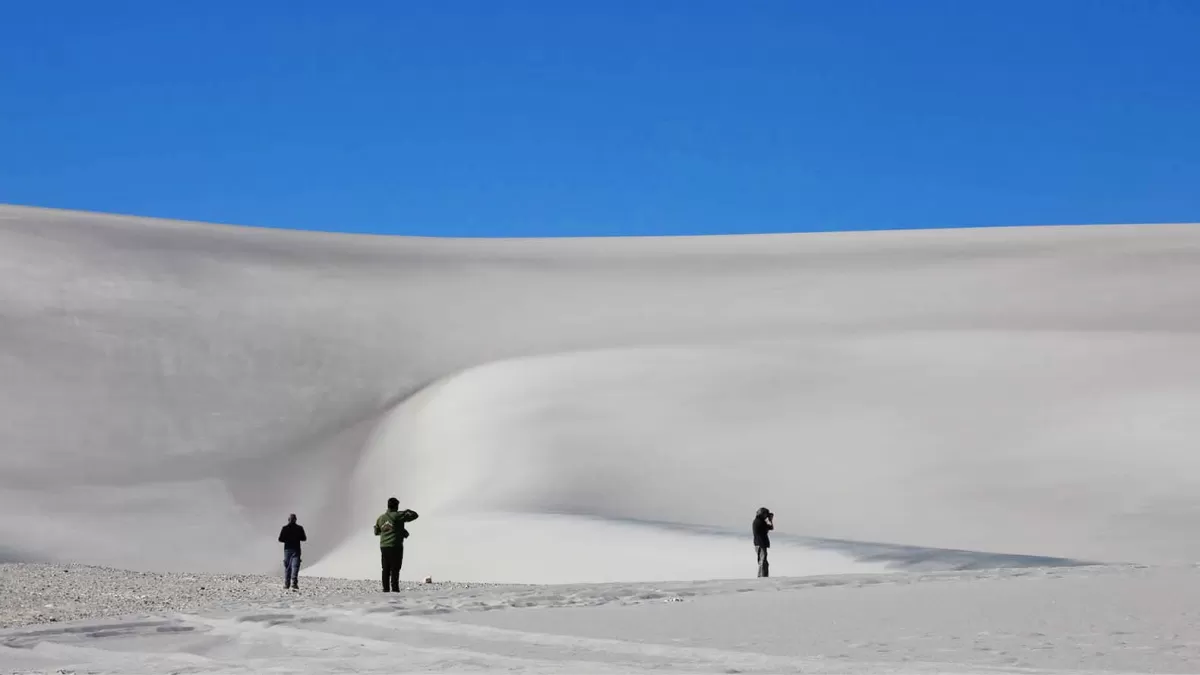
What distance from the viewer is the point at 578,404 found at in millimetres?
28359

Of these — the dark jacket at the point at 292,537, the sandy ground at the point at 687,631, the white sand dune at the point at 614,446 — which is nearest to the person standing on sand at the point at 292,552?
the dark jacket at the point at 292,537

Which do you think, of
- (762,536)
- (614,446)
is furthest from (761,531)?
(614,446)

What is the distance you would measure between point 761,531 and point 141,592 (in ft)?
24.0

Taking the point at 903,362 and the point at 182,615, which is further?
the point at 903,362

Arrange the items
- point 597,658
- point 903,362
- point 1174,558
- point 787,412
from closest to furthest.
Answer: point 597,658
point 1174,558
point 787,412
point 903,362

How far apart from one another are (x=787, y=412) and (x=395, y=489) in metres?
7.72

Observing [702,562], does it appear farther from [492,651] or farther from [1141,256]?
[1141,256]

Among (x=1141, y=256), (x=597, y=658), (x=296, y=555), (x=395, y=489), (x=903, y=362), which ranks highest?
(x=1141, y=256)

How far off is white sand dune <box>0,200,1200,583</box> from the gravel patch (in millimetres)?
3333

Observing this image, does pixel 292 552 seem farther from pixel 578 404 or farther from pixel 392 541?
pixel 578 404

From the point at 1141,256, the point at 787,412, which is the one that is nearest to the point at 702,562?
the point at 787,412

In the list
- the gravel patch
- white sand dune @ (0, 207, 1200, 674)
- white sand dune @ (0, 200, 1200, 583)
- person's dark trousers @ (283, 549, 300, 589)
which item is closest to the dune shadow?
white sand dune @ (0, 207, 1200, 674)

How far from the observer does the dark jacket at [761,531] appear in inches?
685

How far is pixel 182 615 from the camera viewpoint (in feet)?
40.9
